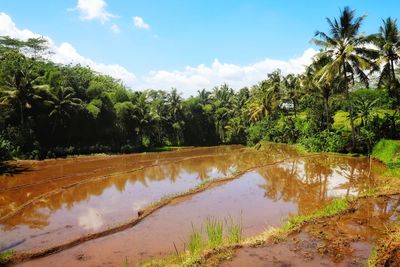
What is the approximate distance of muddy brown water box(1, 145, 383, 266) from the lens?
10805mm

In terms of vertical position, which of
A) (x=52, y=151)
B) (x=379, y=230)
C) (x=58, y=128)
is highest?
(x=58, y=128)

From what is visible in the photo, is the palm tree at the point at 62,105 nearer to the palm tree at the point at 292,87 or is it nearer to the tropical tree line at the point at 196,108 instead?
the tropical tree line at the point at 196,108

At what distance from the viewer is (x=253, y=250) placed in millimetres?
9227

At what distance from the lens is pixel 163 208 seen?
14.9 meters

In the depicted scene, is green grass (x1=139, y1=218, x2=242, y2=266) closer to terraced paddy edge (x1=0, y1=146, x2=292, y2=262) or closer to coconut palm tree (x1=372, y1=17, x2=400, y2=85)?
terraced paddy edge (x1=0, y1=146, x2=292, y2=262)

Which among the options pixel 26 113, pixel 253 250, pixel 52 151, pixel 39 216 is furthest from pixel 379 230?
pixel 26 113

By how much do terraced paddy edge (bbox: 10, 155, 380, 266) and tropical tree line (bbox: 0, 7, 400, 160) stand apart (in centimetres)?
666

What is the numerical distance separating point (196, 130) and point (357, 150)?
3612cm

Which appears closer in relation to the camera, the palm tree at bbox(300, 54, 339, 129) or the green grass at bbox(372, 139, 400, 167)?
the green grass at bbox(372, 139, 400, 167)

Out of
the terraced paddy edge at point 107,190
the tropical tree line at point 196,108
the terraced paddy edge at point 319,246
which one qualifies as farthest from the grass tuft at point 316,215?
the tropical tree line at point 196,108

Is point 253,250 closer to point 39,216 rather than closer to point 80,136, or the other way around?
point 39,216

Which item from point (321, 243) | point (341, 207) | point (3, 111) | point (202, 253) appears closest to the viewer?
point (202, 253)

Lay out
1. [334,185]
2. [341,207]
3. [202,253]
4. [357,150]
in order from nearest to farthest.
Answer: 1. [202,253]
2. [341,207]
3. [334,185]
4. [357,150]

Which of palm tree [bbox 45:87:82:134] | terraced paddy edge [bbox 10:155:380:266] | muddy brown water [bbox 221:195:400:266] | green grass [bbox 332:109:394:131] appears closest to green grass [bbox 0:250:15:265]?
terraced paddy edge [bbox 10:155:380:266]
